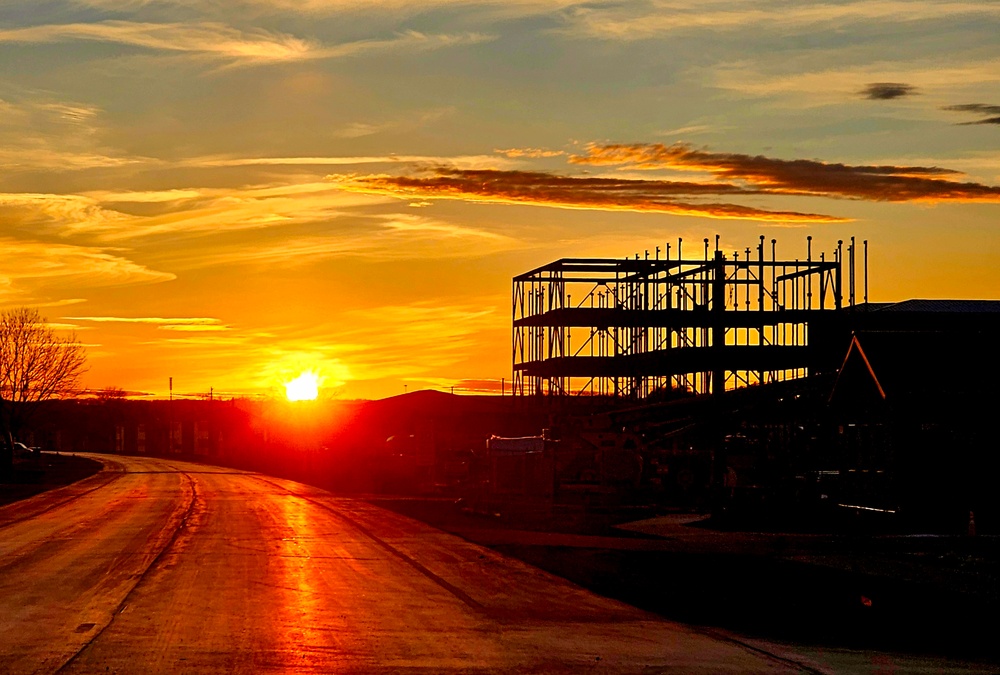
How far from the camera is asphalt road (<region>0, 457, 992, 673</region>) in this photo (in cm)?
1213

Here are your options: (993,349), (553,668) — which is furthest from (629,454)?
(553,668)

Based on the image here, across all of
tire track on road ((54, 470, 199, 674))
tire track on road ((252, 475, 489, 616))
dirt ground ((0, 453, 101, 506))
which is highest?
tire track on road ((54, 470, 199, 674))

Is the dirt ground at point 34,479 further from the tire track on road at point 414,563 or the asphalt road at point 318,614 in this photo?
the asphalt road at point 318,614

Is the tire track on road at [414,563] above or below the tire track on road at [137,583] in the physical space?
below

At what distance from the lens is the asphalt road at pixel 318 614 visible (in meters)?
12.1

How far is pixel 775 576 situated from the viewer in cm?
2094

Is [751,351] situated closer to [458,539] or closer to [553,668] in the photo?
[458,539]

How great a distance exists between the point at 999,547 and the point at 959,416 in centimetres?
341

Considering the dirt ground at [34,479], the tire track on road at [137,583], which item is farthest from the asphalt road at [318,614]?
the dirt ground at [34,479]

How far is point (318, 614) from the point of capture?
50.6ft

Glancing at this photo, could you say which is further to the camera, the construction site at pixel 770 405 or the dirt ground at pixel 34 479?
the dirt ground at pixel 34 479

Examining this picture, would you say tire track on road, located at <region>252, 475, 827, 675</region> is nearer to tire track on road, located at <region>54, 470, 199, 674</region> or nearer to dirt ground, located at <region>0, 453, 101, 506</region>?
tire track on road, located at <region>54, 470, 199, 674</region>

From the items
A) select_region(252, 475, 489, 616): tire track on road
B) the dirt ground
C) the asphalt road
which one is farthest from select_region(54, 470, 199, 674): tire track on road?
the dirt ground

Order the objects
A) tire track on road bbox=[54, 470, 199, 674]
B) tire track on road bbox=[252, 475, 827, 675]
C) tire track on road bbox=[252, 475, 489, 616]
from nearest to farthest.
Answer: tire track on road bbox=[54, 470, 199, 674], tire track on road bbox=[252, 475, 827, 675], tire track on road bbox=[252, 475, 489, 616]
